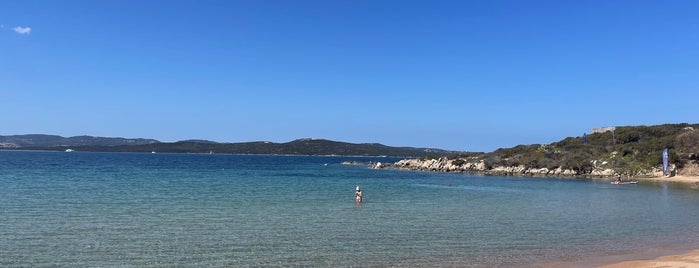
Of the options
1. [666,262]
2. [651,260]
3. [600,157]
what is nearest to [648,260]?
[651,260]

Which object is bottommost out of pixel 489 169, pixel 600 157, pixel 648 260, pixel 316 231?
pixel 316 231

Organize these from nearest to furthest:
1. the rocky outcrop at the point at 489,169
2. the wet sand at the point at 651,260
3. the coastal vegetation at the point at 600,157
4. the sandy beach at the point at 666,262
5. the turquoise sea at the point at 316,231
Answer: the sandy beach at the point at 666,262 < the wet sand at the point at 651,260 < the turquoise sea at the point at 316,231 < the coastal vegetation at the point at 600,157 < the rocky outcrop at the point at 489,169

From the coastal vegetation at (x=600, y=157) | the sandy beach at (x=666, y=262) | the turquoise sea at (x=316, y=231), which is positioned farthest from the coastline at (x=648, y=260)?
the coastal vegetation at (x=600, y=157)

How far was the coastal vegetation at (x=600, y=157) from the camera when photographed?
66812mm

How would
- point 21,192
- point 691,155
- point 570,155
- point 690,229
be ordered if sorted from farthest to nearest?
point 570,155 < point 691,155 < point 21,192 < point 690,229

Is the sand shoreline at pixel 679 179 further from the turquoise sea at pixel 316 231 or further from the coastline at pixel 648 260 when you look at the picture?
the coastline at pixel 648 260

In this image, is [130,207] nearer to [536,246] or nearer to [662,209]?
[536,246]

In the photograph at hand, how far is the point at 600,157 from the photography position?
7781 centimetres

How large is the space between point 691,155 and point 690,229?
52445 mm

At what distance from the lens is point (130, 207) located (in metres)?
26.7

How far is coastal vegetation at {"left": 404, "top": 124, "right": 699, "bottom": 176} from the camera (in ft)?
219

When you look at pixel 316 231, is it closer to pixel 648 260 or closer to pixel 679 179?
pixel 648 260

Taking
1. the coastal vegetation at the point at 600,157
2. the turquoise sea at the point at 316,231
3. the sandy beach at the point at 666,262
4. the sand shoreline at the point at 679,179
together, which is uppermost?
the coastal vegetation at the point at 600,157

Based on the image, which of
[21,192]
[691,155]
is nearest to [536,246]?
[21,192]
